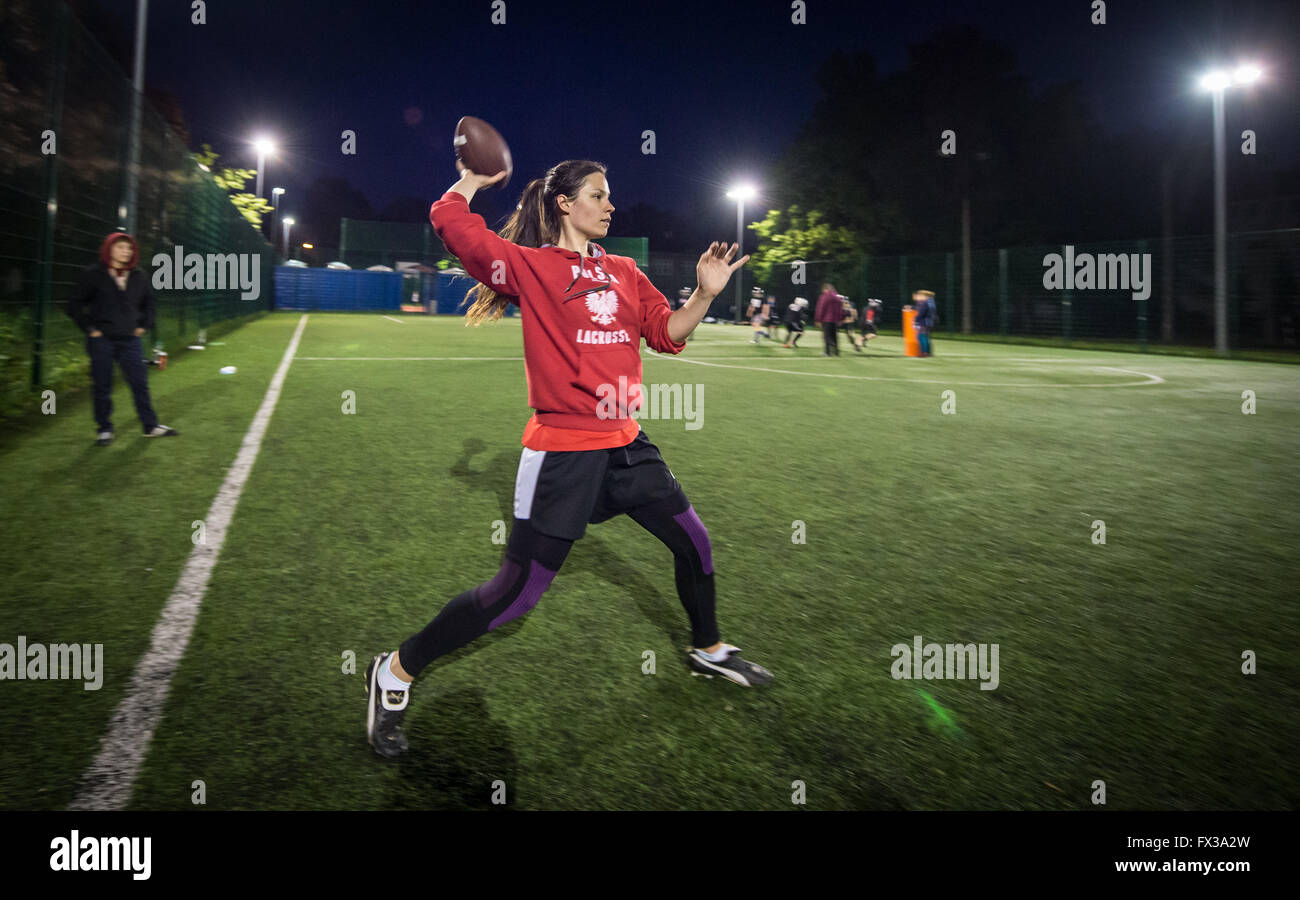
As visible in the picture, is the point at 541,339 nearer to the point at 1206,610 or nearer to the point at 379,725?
the point at 379,725

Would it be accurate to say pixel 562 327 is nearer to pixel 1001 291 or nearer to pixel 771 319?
pixel 771 319

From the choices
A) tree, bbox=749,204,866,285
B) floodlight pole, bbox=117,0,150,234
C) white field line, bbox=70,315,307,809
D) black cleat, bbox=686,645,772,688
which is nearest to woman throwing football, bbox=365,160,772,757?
black cleat, bbox=686,645,772,688

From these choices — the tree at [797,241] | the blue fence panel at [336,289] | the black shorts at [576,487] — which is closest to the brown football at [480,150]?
the black shorts at [576,487]

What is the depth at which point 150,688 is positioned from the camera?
3270 millimetres

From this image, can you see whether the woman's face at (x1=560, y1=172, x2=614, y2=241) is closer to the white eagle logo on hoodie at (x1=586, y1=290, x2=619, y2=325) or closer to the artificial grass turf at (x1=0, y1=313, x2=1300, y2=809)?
the white eagle logo on hoodie at (x1=586, y1=290, x2=619, y2=325)

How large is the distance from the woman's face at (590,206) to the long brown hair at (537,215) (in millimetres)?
25

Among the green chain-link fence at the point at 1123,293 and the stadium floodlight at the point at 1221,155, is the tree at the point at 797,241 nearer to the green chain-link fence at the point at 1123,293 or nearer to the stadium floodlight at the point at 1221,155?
the green chain-link fence at the point at 1123,293

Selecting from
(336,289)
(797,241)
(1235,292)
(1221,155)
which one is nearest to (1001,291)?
(1235,292)

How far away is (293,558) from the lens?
15.9 feet

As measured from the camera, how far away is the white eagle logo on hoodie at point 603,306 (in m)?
3.07

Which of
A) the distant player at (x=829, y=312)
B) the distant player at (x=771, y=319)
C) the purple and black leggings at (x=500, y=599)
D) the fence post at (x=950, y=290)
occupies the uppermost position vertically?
the fence post at (x=950, y=290)

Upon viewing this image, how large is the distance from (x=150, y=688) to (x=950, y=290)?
3856 centimetres
